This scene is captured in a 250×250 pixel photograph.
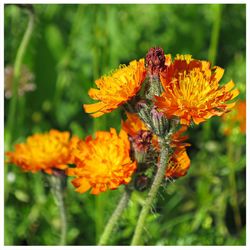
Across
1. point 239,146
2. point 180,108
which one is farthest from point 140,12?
point 180,108

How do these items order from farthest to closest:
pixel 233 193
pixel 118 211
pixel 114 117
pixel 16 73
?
pixel 114 117 < pixel 233 193 < pixel 16 73 < pixel 118 211

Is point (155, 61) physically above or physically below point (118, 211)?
above

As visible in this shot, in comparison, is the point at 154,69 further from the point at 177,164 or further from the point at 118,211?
the point at 118,211

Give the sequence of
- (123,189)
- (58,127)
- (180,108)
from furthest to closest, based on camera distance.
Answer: (58,127) < (123,189) < (180,108)

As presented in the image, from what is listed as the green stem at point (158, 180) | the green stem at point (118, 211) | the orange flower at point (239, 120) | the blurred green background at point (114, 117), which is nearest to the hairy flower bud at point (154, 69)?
the green stem at point (158, 180)

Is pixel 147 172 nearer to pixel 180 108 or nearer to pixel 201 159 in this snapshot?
pixel 180 108

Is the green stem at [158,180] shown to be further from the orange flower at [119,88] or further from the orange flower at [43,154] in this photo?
the orange flower at [43,154]

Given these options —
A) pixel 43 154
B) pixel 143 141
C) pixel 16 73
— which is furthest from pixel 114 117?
pixel 143 141
